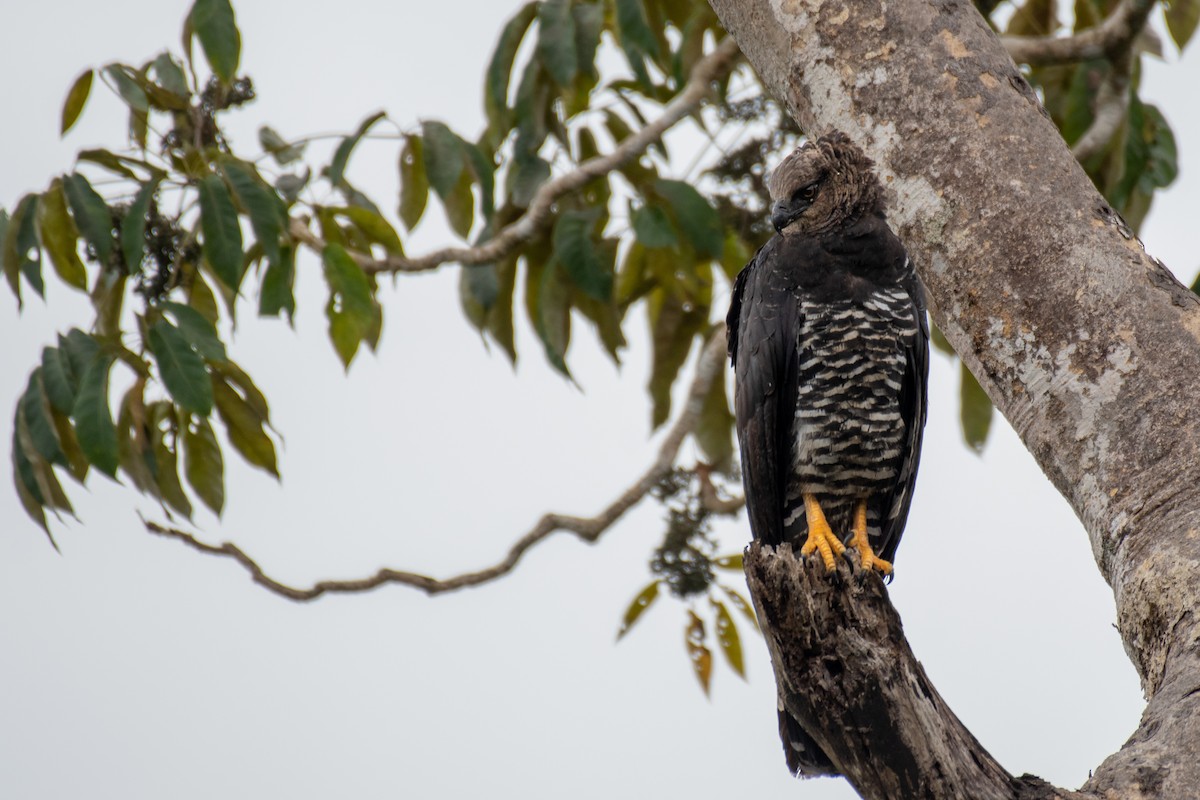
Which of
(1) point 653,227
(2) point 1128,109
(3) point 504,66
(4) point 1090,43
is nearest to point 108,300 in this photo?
(3) point 504,66

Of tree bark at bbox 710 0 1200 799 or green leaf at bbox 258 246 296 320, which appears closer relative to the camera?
tree bark at bbox 710 0 1200 799

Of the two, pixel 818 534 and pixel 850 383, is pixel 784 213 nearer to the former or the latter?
pixel 850 383

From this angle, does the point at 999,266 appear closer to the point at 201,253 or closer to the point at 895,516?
the point at 895,516

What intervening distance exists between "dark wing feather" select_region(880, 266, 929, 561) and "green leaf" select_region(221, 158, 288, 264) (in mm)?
2065

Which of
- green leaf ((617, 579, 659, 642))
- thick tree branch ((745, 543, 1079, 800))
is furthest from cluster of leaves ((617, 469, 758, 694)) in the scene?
thick tree branch ((745, 543, 1079, 800))

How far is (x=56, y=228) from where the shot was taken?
459cm

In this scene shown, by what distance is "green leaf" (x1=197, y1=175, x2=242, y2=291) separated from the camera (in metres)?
Answer: 4.32

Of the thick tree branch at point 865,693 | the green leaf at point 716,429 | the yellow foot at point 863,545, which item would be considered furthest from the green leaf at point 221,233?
the green leaf at point 716,429

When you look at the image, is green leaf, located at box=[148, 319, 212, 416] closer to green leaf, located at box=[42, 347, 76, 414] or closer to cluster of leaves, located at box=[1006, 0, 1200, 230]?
green leaf, located at box=[42, 347, 76, 414]

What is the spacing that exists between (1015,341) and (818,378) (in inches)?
34.3

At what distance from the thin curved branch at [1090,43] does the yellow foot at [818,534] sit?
2606mm

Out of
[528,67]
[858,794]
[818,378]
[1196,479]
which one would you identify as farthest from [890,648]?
[528,67]

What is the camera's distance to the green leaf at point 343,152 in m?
5.20

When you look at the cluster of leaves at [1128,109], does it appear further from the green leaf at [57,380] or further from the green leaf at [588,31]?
the green leaf at [57,380]
